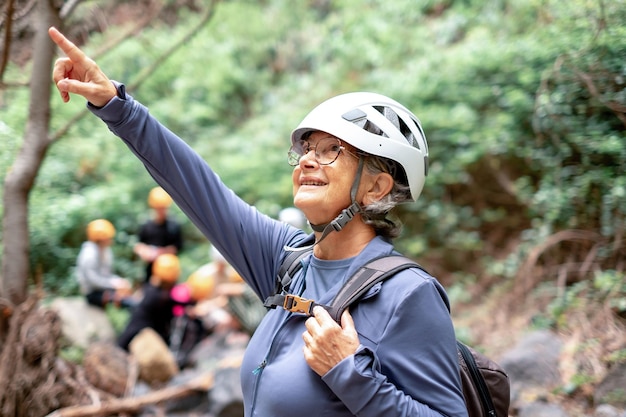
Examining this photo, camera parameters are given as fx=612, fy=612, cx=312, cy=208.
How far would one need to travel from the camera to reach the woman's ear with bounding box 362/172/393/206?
2.07 m

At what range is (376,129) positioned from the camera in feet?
6.82

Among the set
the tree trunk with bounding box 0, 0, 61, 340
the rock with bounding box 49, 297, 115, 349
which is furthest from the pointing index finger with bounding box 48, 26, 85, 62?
the rock with bounding box 49, 297, 115, 349

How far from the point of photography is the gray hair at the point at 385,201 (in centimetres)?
205

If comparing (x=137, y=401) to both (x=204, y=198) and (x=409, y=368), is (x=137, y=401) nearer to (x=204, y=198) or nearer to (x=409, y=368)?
(x=204, y=198)

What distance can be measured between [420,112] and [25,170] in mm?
5125

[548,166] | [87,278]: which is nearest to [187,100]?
[87,278]

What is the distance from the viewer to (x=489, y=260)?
25.3 feet

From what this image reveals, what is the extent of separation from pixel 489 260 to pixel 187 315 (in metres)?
3.77

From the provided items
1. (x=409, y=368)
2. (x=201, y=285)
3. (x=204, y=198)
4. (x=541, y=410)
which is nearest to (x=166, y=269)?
(x=201, y=285)

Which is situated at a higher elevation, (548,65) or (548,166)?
(548,65)

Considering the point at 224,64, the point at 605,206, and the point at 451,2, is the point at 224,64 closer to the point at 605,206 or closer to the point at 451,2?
the point at 451,2

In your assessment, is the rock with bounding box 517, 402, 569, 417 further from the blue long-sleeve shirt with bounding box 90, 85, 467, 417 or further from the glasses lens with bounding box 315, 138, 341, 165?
the glasses lens with bounding box 315, 138, 341, 165

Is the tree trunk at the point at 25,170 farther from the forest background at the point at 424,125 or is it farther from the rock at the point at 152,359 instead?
the rock at the point at 152,359

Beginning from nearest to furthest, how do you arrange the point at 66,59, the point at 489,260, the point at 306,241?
1. the point at 66,59
2. the point at 306,241
3. the point at 489,260
